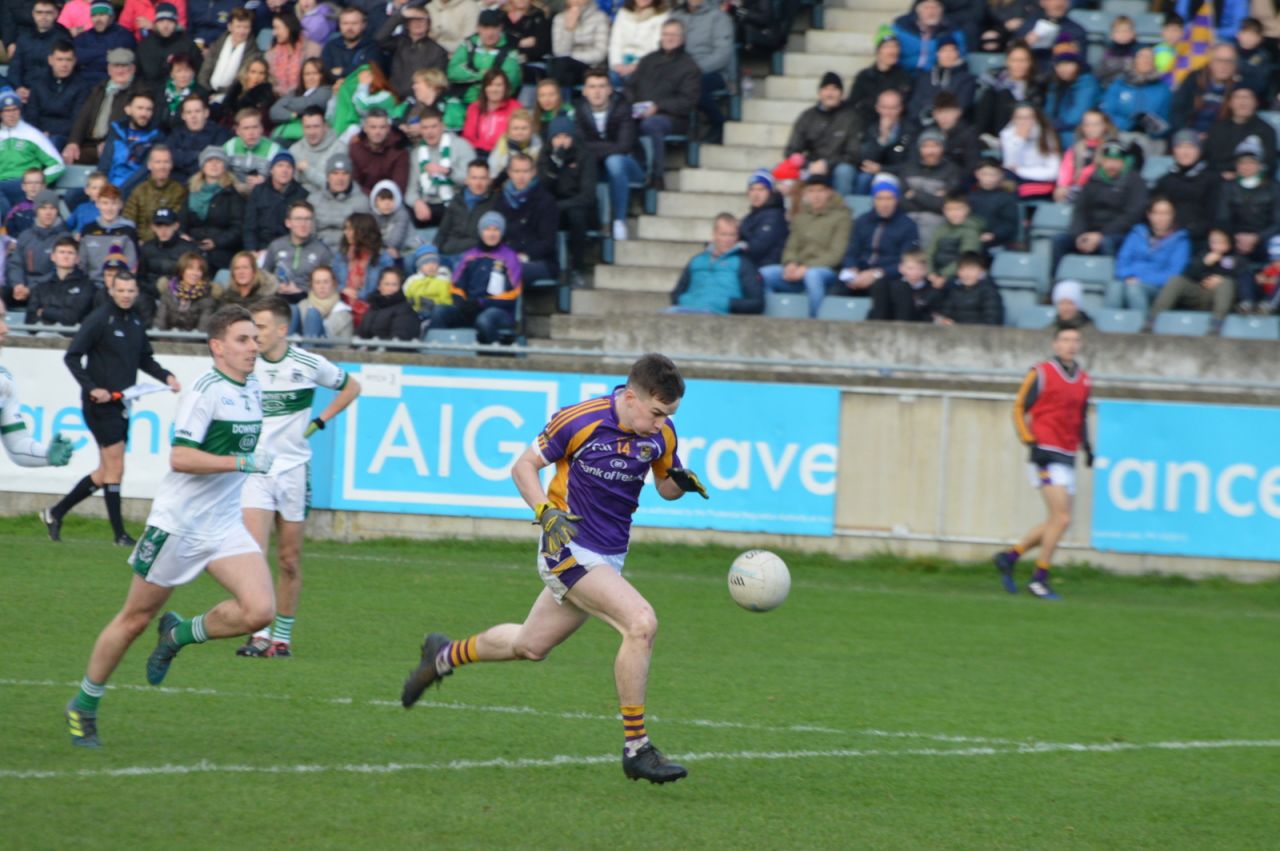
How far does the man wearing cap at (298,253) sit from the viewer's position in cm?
1805

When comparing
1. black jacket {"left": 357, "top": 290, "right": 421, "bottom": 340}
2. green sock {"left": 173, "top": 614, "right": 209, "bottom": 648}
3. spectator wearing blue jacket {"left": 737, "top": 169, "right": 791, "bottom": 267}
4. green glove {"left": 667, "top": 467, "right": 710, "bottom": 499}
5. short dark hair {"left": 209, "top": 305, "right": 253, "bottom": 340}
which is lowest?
green sock {"left": 173, "top": 614, "right": 209, "bottom": 648}

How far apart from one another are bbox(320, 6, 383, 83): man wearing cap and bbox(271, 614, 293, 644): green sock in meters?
11.6

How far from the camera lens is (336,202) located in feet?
62.0

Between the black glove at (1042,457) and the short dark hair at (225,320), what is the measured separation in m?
8.10

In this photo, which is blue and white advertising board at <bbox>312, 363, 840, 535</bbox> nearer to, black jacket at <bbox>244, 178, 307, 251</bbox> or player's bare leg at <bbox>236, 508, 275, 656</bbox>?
black jacket at <bbox>244, 178, 307, 251</bbox>

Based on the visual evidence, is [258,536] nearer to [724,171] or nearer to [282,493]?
[282,493]

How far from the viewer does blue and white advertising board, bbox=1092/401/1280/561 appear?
14.9 metres

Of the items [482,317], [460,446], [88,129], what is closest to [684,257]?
[482,317]

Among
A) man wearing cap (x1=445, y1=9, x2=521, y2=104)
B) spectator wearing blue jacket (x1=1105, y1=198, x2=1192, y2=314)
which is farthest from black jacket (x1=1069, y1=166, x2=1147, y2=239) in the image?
man wearing cap (x1=445, y1=9, x2=521, y2=104)

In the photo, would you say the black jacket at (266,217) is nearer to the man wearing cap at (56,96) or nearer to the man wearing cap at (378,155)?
the man wearing cap at (378,155)

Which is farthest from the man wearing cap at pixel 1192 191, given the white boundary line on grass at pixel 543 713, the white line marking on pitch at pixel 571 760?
the white boundary line on grass at pixel 543 713

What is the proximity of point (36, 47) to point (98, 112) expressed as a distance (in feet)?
4.93

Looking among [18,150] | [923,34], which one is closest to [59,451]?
[923,34]

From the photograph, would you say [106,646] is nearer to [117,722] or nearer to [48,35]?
[117,722]
